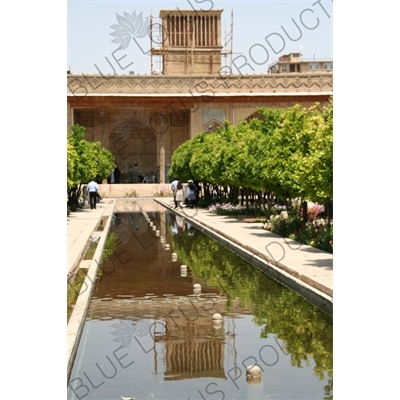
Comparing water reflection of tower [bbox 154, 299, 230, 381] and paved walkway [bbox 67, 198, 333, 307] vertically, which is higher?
paved walkway [bbox 67, 198, 333, 307]

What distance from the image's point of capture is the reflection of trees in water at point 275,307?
6688mm

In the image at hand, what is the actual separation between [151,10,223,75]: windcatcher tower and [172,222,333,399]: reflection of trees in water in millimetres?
32204

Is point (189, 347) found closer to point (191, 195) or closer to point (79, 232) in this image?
point (79, 232)

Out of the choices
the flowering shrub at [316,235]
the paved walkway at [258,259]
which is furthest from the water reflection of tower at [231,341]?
the flowering shrub at [316,235]

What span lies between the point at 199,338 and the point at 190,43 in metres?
39.0

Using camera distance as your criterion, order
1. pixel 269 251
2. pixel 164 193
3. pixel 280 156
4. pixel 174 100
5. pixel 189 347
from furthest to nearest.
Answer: pixel 174 100 < pixel 164 193 < pixel 280 156 < pixel 269 251 < pixel 189 347

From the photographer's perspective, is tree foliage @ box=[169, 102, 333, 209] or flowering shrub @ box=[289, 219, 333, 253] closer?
tree foliage @ box=[169, 102, 333, 209]

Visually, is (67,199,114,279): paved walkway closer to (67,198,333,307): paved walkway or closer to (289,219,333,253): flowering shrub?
(67,198,333,307): paved walkway

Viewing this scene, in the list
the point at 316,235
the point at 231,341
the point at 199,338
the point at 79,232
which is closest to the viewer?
the point at 231,341

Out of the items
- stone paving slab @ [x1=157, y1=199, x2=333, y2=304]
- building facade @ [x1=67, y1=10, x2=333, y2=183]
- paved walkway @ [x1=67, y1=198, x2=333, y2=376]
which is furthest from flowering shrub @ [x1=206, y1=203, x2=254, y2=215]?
building facade @ [x1=67, y1=10, x2=333, y2=183]

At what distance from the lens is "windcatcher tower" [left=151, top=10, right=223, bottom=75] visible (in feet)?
147

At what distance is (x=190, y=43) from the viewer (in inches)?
1769

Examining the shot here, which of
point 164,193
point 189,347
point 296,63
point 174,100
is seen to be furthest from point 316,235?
point 296,63
